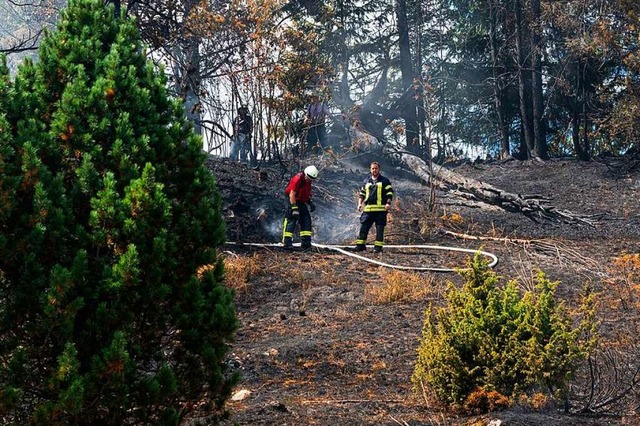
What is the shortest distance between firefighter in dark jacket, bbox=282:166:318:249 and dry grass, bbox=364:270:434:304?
248cm

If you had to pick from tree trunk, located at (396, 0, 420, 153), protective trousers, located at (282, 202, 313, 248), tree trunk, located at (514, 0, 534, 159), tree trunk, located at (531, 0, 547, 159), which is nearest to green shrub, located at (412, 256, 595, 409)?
protective trousers, located at (282, 202, 313, 248)

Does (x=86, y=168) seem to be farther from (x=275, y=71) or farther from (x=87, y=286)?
(x=275, y=71)

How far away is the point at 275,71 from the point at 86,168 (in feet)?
36.9

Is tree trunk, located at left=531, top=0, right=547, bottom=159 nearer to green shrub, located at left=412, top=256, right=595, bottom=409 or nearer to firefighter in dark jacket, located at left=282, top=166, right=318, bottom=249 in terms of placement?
firefighter in dark jacket, located at left=282, top=166, right=318, bottom=249

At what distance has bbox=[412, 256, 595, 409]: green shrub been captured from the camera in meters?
4.73

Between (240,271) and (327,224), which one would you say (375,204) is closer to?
(327,224)

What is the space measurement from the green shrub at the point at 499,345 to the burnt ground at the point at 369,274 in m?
0.21

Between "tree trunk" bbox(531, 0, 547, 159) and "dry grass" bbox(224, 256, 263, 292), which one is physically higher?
"tree trunk" bbox(531, 0, 547, 159)

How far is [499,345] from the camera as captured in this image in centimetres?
492

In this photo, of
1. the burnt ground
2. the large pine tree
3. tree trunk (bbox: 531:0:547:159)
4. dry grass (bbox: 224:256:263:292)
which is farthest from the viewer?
tree trunk (bbox: 531:0:547:159)

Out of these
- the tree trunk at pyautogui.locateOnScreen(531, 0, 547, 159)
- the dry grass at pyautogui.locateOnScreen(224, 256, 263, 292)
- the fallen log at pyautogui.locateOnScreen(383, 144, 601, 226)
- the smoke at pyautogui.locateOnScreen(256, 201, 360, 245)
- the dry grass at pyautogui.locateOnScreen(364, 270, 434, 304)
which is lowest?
the dry grass at pyautogui.locateOnScreen(364, 270, 434, 304)

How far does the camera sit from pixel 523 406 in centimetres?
479

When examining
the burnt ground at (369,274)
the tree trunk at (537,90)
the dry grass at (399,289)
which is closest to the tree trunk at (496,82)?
the tree trunk at (537,90)

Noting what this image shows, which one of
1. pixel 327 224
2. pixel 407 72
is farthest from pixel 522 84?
pixel 327 224
